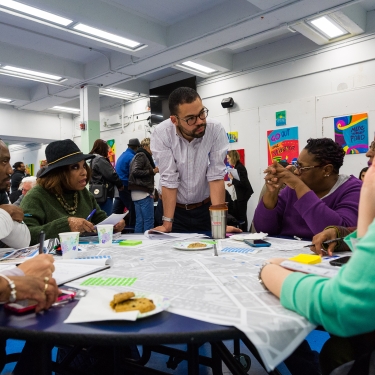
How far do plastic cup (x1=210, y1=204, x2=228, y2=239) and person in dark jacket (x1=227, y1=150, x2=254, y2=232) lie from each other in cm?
445

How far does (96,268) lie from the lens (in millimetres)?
1103

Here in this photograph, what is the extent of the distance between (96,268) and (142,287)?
0.25 metres

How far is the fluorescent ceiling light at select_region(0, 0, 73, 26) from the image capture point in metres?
4.07

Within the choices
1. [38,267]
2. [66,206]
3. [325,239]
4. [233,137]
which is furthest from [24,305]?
[233,137]

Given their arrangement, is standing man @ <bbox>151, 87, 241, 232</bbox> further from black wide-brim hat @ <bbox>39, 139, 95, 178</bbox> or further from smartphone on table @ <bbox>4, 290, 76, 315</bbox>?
smartphone on table @ <bbox>4, 290, 76, 315</bbox>

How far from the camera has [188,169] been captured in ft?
7.54

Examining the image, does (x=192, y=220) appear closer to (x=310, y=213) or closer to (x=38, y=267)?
(x=310, y=213)

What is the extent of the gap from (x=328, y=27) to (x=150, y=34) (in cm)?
249

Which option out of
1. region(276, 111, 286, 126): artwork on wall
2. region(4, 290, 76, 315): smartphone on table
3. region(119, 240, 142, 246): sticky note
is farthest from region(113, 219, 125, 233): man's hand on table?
region(276, 111, 286, 126): artwork on wall

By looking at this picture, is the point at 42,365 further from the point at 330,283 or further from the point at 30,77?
the point at 30,77

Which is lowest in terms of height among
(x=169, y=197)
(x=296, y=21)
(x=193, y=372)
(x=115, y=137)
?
(x=193, y=372)

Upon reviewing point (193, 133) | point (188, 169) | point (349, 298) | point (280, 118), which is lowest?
point (349, 298)

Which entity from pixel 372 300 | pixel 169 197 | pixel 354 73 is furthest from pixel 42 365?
pixel 354 73

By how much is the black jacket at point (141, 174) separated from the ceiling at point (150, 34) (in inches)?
67.8
